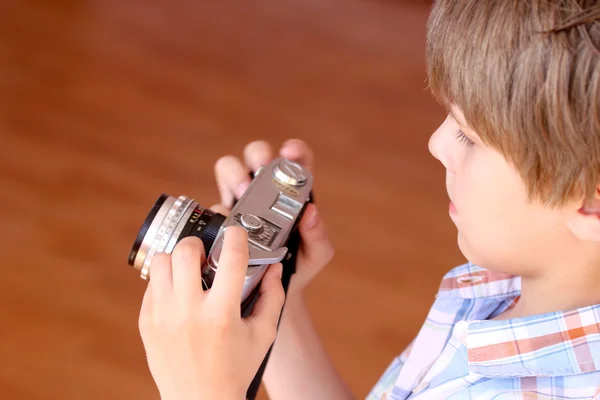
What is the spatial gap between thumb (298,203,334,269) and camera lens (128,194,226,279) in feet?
0.47

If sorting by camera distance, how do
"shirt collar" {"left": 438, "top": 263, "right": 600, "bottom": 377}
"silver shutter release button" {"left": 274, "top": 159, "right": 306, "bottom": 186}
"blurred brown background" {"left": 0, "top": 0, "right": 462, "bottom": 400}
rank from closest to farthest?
"shirt collar" {"left": 438, "top": 263, "right": 600, "bottom": 377} < "silver shutter release button" {"left": 274, "top": 159, "right": 306, "bottom": 186} < "blurred brown background" {"left": 0, "top": 0, "right": 462, "bottom": 400}

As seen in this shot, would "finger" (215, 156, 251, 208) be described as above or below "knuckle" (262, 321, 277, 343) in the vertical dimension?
above

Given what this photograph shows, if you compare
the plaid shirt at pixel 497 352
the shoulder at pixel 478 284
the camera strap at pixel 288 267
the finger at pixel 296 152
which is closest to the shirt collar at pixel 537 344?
the plaid shirt at pixel 497 352

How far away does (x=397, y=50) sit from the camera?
2.57 metres

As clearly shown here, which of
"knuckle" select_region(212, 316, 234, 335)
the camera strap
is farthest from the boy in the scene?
the camera strap

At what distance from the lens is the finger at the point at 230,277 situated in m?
0.62

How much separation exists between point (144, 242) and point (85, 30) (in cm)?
187

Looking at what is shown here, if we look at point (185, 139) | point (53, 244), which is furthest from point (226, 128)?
point (53, 244)

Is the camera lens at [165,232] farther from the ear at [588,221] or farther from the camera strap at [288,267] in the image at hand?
the ear at [588,221]

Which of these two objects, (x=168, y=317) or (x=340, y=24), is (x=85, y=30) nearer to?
(x=340, y=24)

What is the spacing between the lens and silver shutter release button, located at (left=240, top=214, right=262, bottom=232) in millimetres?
727

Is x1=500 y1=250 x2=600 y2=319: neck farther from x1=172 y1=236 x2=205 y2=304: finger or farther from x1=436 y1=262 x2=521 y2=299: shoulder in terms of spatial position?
x1=172 y1=236 x2=205 y2=304: finger

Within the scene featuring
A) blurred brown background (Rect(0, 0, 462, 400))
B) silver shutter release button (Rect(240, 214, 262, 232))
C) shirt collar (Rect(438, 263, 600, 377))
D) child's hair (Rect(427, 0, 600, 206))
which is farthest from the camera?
blurred brown background (Rect(0, 0, 462, 400))

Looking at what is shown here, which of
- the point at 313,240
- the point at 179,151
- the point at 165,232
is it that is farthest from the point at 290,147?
the point at 179,151
